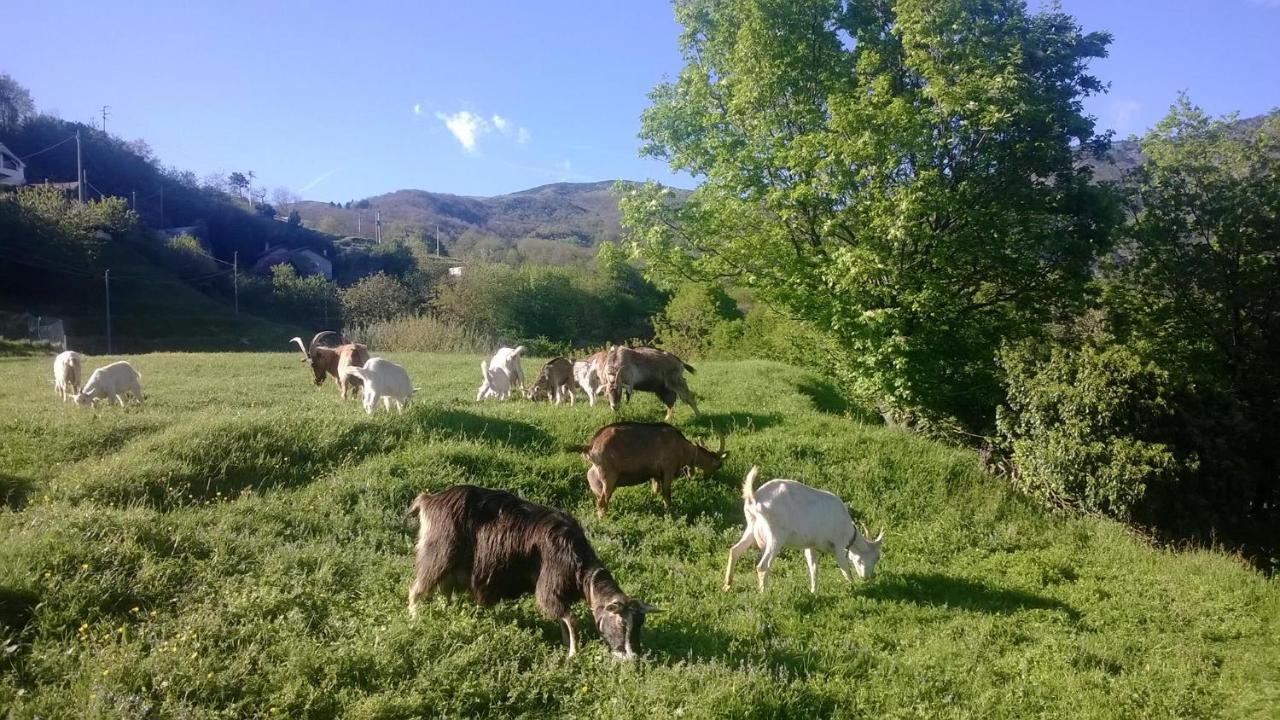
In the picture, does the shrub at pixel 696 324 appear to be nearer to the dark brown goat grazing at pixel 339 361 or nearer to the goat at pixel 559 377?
the goat at pixel 559 377

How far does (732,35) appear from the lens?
16.3 meters

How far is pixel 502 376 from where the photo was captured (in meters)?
14.4

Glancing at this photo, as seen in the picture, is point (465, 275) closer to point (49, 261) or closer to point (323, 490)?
point (49, 261)

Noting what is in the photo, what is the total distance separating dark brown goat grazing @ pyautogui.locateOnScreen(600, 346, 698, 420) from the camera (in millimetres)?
11898

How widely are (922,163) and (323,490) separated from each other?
1117 centimetres

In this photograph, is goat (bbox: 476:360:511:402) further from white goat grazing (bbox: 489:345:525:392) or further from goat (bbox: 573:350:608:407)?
goat (bbox: 573:350:608:407)

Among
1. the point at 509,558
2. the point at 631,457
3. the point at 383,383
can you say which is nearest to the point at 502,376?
the point at 383,383

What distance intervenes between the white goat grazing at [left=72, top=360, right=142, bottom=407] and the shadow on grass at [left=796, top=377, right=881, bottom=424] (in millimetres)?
12439

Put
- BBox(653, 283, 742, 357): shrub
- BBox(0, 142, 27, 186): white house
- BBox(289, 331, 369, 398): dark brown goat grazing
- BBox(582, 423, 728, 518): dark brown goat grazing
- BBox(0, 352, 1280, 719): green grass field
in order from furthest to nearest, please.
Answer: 1. BBox(0, 142, 27, 186): white house
2. BBox(653, 283, 742, 357): shrub
3. BBox(289, 331, 369, 398): dark brown goat grazing
4. BBox(582, 423, 728, 518): dark brown goat grazing
5. BBox(0, 352, 1280, 719): green grass field

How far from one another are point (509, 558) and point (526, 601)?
2.00ft

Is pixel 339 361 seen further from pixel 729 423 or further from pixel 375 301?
pixel 375 301

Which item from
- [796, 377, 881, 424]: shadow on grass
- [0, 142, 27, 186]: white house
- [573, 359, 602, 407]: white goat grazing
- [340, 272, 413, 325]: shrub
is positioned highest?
[0, 142, 27, 186]: white house

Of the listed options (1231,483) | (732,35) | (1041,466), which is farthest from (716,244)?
(1231,483)

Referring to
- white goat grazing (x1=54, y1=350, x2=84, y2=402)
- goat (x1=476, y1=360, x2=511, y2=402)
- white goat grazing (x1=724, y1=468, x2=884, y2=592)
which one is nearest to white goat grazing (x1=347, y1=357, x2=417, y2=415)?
goat (x1=476, y1=360, x2=511, y2=402)
